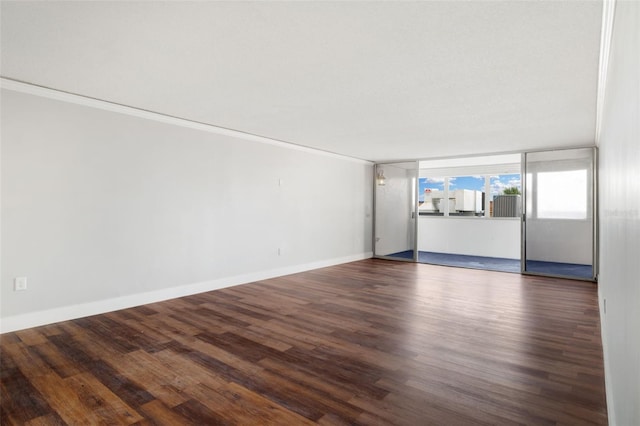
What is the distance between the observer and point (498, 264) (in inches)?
307

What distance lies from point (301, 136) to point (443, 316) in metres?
3.50

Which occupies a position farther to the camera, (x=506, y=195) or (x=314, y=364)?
(x=506, y=195)

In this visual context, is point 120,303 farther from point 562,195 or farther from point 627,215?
point 562,195

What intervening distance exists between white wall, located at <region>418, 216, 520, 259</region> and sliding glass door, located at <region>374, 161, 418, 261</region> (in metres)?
0.87

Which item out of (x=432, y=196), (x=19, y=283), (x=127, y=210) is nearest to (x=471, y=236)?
(x=432, y=196)

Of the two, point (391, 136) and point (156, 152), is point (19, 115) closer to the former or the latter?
point (156, 152)

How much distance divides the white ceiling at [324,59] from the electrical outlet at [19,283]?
194 centimetres

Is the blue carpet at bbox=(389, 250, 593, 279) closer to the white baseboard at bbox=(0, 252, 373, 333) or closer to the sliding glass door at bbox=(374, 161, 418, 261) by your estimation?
the sliding glass door at bbox=(374, 161, 418, 261)

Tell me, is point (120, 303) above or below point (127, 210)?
below

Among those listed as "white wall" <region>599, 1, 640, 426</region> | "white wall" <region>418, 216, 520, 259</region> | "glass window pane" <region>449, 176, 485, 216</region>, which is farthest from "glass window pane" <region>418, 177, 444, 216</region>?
"white wall" <region>599, 1, 640, 426</region>

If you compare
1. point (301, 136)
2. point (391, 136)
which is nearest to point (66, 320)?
point (301, 136)

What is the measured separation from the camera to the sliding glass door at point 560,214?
612 centimetres

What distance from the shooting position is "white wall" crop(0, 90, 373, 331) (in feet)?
11.5

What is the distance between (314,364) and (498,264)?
647 cm
